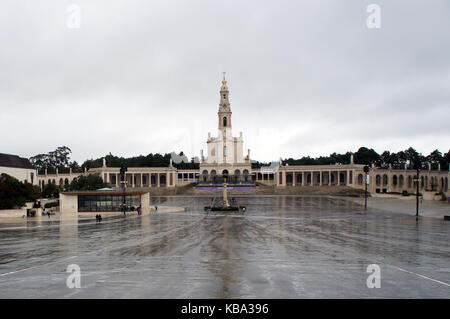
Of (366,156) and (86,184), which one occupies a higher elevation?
(366,156)

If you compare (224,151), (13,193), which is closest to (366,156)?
(224,151)

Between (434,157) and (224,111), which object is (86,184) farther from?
(434,157)

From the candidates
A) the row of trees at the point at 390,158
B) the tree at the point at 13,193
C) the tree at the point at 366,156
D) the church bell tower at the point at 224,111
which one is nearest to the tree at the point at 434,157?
the row of trees at the point at 390,158

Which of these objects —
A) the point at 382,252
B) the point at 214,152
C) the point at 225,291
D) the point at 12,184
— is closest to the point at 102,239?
the point at 225,291

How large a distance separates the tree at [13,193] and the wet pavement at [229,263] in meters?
20.5

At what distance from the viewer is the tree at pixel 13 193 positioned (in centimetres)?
4297

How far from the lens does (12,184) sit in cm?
4425

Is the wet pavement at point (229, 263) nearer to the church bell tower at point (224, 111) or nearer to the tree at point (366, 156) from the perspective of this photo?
the church bell tower at point (224, 111)

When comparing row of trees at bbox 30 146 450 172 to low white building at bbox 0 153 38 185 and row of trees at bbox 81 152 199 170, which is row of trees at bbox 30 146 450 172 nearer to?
row of trees at bbox 81 152 199 170

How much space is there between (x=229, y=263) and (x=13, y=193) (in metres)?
39.9

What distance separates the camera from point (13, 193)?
44031mm

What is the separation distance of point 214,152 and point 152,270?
101094 millimetres

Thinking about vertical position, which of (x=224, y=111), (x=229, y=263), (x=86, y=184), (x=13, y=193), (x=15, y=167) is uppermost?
(x=224, y=111)
